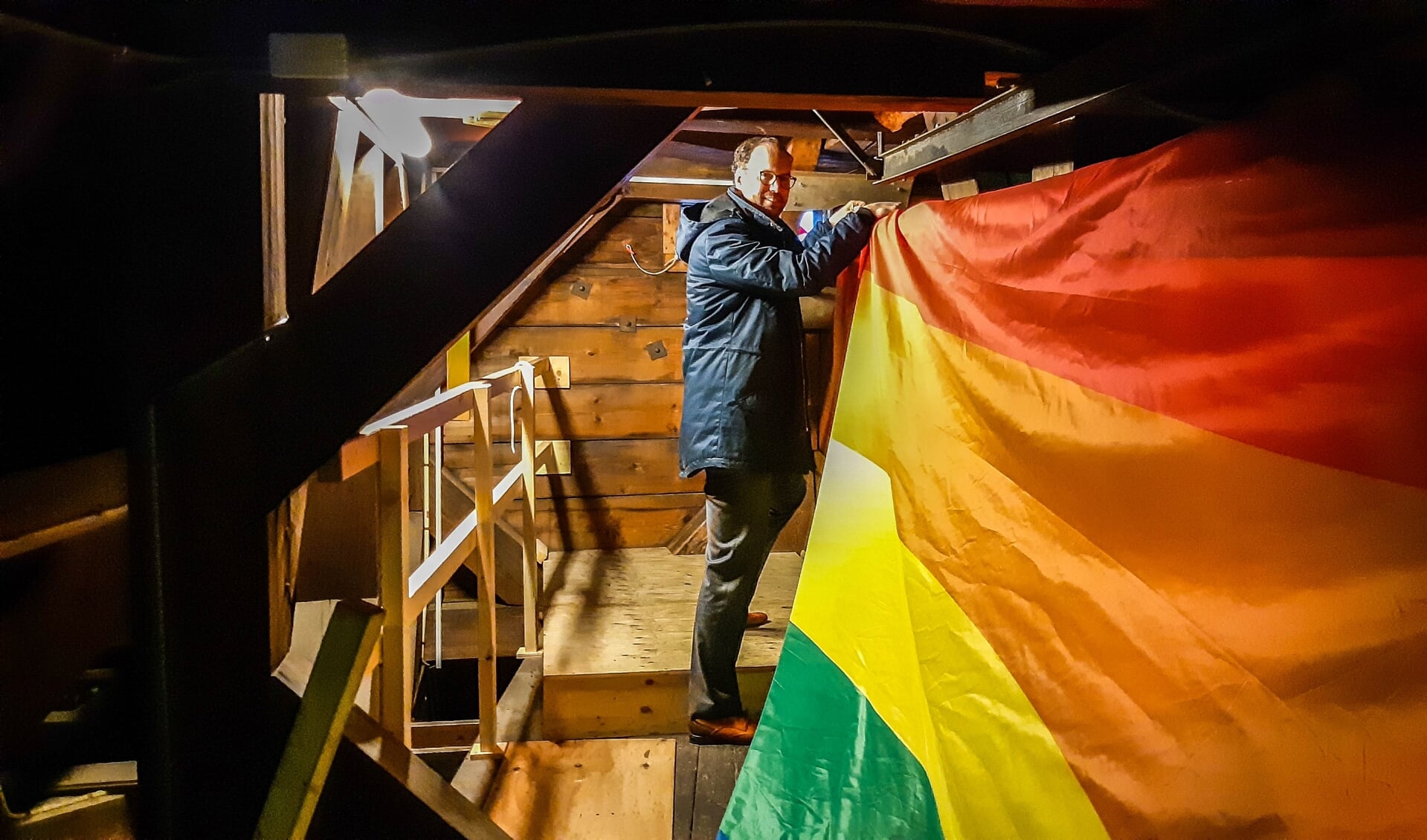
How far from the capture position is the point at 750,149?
189cm

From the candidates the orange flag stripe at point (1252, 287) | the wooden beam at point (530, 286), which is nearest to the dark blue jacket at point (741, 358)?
the orange flag stripe at point (1252, 287)

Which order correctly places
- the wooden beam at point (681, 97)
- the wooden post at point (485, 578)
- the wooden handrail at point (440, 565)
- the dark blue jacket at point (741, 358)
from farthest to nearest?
the wooden post at point (485, 578) → the dark blue jacket at point (741, 358) → the wooden handrail at point (440, 565) → the wooden beam at point (681, 97)

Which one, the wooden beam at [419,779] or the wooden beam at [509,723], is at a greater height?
the wooden beam at [419,779]

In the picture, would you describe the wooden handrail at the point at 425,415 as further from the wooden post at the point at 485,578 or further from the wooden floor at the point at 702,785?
the wooden floor at the point at 702,785

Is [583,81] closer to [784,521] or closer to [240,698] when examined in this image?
[240,698]

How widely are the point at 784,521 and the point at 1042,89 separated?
1262mm

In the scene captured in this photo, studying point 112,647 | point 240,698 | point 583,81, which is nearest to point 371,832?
point 240,698

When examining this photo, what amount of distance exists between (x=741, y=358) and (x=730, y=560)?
525 millimetres

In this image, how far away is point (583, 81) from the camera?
91 centimetres

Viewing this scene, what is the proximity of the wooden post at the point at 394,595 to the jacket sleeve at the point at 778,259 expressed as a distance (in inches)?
34.2

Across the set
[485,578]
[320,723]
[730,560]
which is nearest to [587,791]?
[485,578]

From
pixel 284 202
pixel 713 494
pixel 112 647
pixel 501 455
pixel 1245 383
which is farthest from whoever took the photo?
pixel 501 455

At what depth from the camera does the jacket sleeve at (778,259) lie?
1.57 metres

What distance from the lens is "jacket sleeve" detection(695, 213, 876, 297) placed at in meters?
1.57
